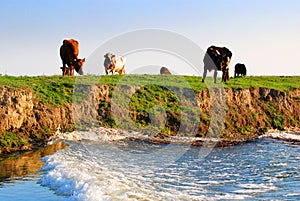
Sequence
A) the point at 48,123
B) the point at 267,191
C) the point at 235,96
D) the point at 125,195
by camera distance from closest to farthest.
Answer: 1. the point at 125,195
2. the point at 267,191
3. the point at 48,123
4. the point at 235,96

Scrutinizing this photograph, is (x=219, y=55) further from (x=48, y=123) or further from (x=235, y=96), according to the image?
(x=48, y=123)

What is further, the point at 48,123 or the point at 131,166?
the point at 48,123

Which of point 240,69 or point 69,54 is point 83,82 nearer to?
point 69,54

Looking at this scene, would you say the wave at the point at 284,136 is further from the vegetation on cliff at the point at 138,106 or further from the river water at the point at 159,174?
the river water at the point at 159,174

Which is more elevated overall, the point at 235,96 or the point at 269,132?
the point at 235,96

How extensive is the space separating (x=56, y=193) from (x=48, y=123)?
8.47m

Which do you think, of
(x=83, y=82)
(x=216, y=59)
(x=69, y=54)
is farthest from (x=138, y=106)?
(x=216, y=59)

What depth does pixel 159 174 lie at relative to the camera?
38.7ft

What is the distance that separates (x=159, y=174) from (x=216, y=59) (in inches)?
617

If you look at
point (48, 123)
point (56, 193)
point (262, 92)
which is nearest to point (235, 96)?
point (262, 92)

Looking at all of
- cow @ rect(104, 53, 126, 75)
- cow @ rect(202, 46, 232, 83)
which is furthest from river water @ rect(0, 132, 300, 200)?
cow @ rect(104, 53, 126, 75)

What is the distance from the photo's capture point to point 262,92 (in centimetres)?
2642

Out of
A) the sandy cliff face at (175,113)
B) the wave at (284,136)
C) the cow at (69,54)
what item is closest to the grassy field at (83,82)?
the sandy cliff face at (175,113)

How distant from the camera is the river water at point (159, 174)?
9.34m
